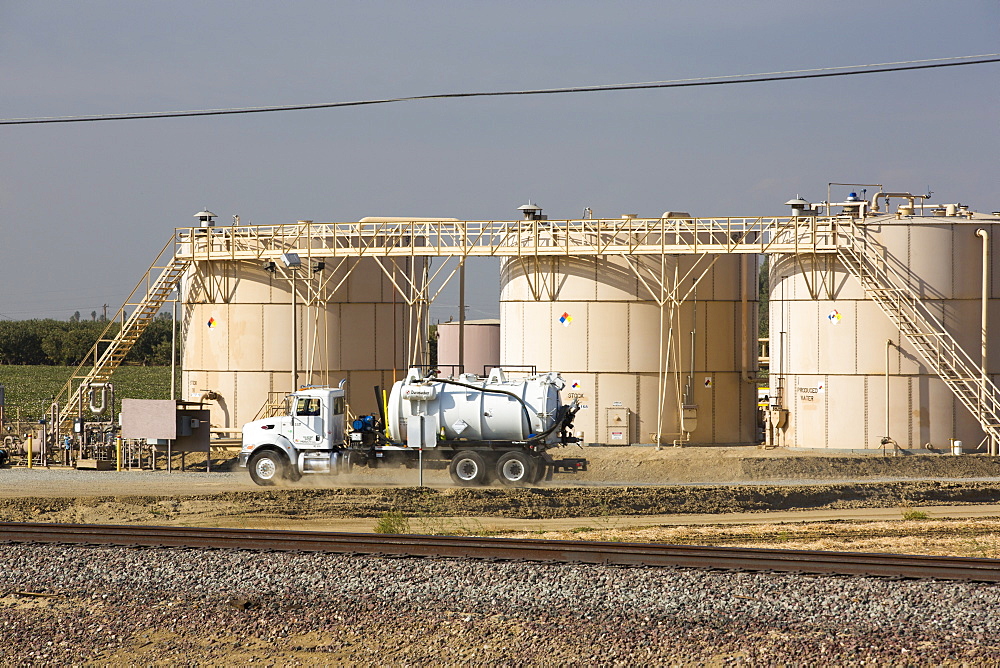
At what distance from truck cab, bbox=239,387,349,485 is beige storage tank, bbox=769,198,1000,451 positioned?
1680cm

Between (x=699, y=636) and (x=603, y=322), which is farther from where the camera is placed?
(x=603, y=322)

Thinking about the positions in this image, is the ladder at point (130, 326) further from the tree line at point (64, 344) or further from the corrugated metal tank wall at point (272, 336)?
the tree line at point (64, 344)

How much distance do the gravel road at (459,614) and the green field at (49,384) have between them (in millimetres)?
48112

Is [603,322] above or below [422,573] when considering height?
above

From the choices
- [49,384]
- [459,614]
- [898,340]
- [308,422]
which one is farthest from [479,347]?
[49,384]

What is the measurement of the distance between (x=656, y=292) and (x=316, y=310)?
12213 millimetres

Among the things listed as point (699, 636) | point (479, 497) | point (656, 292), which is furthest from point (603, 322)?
point (699, 636)

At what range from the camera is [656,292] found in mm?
38156

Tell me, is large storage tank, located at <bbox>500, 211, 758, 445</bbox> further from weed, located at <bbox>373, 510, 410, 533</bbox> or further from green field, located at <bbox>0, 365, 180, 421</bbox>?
green field, located at <bbox>0, 365, 180, 421</bbox>

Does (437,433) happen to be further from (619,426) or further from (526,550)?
(526,550)

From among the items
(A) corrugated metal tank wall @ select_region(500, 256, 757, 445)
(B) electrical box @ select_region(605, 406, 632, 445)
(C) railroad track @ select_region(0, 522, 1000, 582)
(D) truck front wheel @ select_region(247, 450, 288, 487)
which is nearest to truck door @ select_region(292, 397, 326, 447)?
(D) truck front wheel @ select_region(247, 450, 288, 487)

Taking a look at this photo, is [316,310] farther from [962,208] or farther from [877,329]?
[962,208]

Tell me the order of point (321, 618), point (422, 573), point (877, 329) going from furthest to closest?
point (877, 329), point (422, 573), point (321, 618)

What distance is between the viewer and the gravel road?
502 inches
